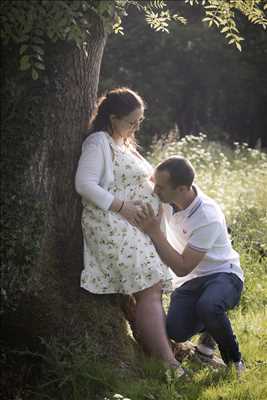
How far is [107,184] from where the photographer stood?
13.4ft

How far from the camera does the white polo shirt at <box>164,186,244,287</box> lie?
425 cm

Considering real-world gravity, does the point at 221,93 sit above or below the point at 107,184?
above

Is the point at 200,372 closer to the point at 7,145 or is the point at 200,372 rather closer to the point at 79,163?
the point at 79,163

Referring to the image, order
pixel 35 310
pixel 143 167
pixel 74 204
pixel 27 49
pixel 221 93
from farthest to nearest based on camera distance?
pixel 221 93, pixel 143 167, pixel 74 204, pixel 35 310, pixel 27 49

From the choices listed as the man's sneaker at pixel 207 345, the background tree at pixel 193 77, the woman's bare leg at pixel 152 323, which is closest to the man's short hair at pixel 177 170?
the woman's bare leg at pixel 152 323

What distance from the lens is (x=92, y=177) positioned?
12.8 feet

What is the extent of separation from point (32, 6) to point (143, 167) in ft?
4.89

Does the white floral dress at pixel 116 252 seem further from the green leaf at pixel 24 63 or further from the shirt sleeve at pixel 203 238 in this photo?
the green leaf at pixel 24 63

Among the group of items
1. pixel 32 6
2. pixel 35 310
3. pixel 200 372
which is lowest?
pixel 200 372

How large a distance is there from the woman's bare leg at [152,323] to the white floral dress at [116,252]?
106mm

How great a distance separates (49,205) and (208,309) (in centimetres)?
121

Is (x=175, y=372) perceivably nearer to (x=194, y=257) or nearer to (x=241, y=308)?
(x=194, y=257)

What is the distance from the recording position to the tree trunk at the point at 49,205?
11.5 feet

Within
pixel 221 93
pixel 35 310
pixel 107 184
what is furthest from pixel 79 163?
pixel 221 93
